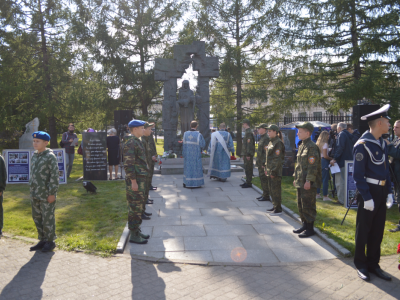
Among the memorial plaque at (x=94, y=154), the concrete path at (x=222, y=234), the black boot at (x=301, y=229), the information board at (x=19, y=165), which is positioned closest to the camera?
the concrete path at (x=222, y=234)

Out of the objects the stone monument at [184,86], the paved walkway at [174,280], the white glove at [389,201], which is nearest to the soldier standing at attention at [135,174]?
the paved walkway at [174,280]

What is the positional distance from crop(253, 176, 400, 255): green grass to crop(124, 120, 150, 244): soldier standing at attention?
11.0 feet

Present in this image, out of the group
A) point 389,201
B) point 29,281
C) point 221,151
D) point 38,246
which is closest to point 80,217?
point 38,246

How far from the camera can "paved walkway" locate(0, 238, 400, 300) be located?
3.67 metres

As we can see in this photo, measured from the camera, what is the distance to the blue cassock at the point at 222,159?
35.1ft

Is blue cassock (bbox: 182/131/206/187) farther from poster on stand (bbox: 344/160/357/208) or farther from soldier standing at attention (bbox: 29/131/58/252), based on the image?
soldier standing at attention (bbox: 29/131/58/252)

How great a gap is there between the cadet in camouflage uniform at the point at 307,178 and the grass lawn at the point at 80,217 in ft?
10.9

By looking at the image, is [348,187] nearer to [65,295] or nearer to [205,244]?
[205,244]

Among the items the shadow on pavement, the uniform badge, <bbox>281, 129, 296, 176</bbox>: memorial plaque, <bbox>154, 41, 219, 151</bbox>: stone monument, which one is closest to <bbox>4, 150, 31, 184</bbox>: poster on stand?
<bbox>154, 41, 219, 151</bbox>: stone monument

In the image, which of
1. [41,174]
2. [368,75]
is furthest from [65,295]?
[368,75]

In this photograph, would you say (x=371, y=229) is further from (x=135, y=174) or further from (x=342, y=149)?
(x=342, y=149)

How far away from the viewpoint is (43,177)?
16.4 ft

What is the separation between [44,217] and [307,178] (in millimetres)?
4379

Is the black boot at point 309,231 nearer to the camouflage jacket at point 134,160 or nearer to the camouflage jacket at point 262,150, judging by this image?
the camouflage jacket at point 262,150
